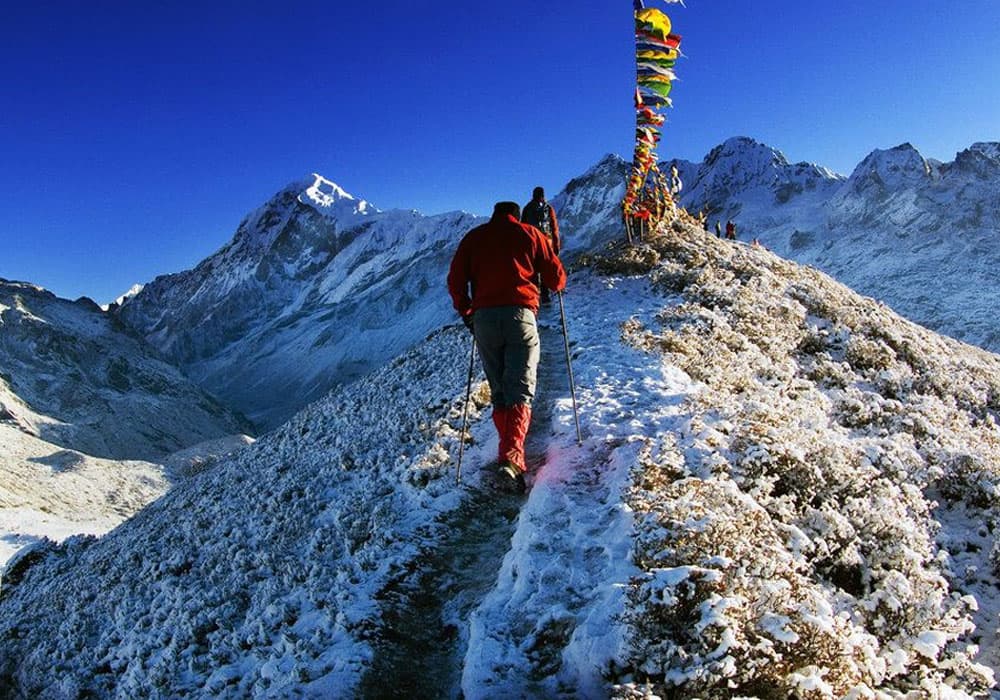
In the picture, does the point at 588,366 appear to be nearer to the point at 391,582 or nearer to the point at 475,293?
the point at 475,293

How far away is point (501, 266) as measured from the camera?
32.0ft

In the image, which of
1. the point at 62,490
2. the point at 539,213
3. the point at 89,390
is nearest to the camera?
the point at 539,213

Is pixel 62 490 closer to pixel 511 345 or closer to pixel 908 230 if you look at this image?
pixel 511 345

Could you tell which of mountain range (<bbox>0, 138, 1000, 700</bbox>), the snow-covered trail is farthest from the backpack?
the snow-covered trail

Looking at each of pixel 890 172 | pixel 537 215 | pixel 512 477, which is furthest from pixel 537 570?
pixel 890 172

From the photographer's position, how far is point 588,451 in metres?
9.42

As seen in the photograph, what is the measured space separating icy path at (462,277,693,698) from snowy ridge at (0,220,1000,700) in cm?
3

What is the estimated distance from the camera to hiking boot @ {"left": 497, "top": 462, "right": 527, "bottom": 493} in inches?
359

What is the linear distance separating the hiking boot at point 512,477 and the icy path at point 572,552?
251mm

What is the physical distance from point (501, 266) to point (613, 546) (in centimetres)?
444

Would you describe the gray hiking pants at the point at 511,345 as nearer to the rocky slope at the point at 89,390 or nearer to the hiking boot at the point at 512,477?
the hiking boot at the point at 512,477

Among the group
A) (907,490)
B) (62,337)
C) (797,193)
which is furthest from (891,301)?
(62,337)

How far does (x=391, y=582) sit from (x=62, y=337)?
201408 mm

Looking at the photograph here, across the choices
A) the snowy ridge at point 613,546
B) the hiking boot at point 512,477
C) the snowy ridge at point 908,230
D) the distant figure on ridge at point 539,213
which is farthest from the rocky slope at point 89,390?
the hiking boot at point 512,477
